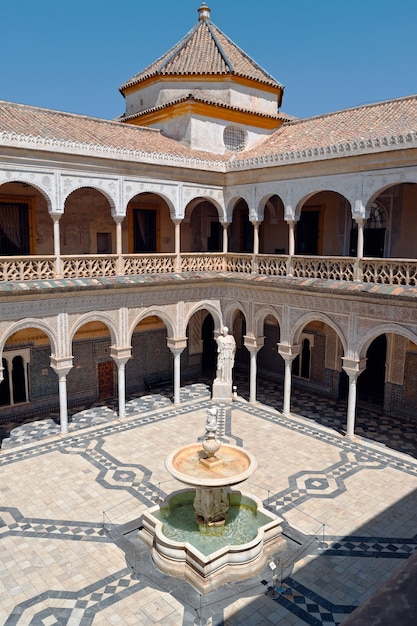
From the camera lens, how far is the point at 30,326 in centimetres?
1145

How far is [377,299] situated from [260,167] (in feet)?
15.5

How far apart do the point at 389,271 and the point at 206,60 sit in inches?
386

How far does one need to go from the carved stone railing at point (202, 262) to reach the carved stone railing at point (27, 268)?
12.3 ft

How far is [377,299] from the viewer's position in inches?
441

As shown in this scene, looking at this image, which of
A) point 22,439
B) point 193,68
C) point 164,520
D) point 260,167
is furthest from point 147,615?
point 193,68

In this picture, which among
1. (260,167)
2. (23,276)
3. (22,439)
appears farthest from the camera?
(260,167)

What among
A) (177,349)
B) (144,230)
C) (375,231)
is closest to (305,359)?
(177,349)

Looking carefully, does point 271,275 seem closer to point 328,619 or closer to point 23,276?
point 23,276

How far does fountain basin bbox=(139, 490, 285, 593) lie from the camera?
277 inches

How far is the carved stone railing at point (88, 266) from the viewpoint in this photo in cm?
1188

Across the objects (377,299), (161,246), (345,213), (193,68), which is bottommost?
(377,299)

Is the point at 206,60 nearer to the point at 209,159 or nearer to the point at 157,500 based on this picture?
the point at 209,159

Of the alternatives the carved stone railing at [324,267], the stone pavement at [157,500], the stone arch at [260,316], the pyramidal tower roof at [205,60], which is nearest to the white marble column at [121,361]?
the stone pavement at [157,500]

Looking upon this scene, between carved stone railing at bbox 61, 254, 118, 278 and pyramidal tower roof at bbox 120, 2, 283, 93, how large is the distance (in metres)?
7.15
